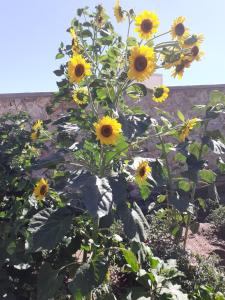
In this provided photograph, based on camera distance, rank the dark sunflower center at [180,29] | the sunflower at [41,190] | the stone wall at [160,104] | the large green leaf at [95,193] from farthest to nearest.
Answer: the stone wall at [160,104]
the dark sunflower center at [180,29]
the sunflower at [41,190]
the large green leaf at [95,193]

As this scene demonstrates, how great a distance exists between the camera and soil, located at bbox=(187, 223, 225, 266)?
3509 mm

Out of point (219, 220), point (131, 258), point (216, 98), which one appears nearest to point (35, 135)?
point (131, 258)

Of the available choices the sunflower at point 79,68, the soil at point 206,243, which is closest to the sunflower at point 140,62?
the sunflower at point 79,68

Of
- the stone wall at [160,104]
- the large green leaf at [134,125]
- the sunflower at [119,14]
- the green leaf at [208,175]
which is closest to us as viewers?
the large green leaf at [134,125]

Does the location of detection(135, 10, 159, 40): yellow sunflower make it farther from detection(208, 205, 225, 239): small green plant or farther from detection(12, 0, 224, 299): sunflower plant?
detection(208, 205, 225, 239): small green plant

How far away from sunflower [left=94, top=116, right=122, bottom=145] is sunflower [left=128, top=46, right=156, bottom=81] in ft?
0.92

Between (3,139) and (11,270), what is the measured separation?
905 mm

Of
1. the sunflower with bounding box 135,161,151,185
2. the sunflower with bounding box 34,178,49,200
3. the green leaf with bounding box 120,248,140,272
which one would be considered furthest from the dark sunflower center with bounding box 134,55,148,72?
the green leaf with bounding box 120,248,140,272

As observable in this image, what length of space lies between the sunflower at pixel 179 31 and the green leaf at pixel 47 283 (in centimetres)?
143

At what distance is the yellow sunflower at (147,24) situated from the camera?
2.34 meters

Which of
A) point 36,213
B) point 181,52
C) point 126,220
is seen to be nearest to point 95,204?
point 126,220

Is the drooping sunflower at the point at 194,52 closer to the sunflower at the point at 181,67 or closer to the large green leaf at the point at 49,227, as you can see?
the sunflower at the point at 181,67

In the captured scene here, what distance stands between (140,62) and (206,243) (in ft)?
7.15

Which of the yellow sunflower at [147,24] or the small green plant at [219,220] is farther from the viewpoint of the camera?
the small green plant at [219,220]
